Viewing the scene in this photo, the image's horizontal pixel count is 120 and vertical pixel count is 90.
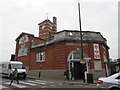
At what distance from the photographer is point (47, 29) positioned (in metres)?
31.9

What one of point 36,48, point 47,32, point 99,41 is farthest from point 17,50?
point 99,41

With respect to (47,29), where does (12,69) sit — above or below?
below

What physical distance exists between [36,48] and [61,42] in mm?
6341

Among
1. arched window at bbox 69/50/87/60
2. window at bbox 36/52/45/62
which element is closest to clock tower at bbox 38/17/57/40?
window at bbox 36/52/45/62

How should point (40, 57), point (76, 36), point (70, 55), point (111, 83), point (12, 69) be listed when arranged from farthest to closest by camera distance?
point (40, 57) → point (76, 36) → point (70, 55) → point (12, 69) → point (111, 83)

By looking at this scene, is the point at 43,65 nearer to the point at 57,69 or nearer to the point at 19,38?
the point at 57,69

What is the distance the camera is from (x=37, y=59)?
19.7 meters

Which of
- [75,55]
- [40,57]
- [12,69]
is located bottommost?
[12,69]

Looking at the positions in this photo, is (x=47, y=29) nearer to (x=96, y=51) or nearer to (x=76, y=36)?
(x=76, y=36)

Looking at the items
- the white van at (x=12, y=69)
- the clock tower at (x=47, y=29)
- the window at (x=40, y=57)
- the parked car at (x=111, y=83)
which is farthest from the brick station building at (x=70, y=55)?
the clock tower at (x=47, y=29)

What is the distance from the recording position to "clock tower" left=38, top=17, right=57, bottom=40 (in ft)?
104

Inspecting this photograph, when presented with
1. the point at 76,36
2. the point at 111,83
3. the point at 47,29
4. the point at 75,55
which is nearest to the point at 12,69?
the point at 75,55

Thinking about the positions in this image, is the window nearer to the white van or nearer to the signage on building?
the white van

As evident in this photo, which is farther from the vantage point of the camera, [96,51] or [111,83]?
[96,51]
